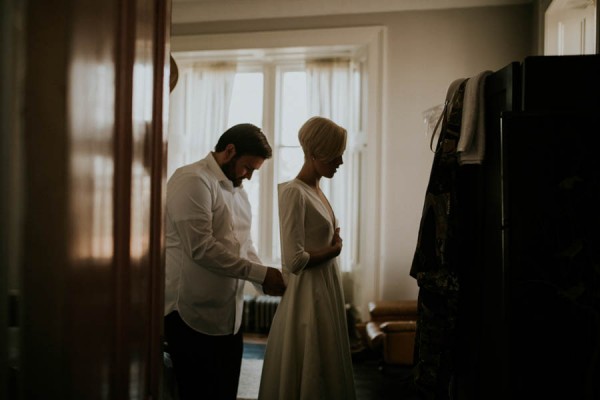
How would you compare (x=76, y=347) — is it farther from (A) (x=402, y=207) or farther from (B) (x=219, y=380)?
(A) (x=402, y=207)

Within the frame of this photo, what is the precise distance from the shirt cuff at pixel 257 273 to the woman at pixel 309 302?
0.11m

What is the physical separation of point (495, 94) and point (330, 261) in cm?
113

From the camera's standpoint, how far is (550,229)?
4.20 feet

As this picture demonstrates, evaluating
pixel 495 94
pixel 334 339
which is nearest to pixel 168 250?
pixel 334 339

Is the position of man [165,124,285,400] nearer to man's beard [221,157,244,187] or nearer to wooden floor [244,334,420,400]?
man's beard [221,157,244,187]

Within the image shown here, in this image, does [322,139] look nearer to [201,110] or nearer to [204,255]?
[204,255]

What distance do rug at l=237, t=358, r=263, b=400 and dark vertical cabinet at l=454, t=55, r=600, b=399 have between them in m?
2.61

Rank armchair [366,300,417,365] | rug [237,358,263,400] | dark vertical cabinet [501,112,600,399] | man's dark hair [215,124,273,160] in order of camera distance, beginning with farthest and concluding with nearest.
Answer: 1. armchair [366,300,417,365]
2. rug [237,358,263,400]
3. man's dark hair [215,124,273,160]
4. dark vertical cabinet [501,112,600,399]

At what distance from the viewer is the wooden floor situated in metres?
3.74

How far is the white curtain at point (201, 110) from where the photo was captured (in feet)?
19.6

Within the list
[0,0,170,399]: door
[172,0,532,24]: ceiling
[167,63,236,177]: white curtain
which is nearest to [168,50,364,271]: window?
[167,63,236,177]: white curtain

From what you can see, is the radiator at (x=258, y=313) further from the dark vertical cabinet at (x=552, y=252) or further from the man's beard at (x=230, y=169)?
the dark vertical cabinet at (x=552, y=252)

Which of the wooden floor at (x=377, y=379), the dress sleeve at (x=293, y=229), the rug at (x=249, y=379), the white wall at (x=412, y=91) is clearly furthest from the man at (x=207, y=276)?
the white wall at (x=412, y=91)

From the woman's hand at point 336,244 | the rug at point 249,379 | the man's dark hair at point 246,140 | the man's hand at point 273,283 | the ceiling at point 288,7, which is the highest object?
the ceiling at point 288,7
